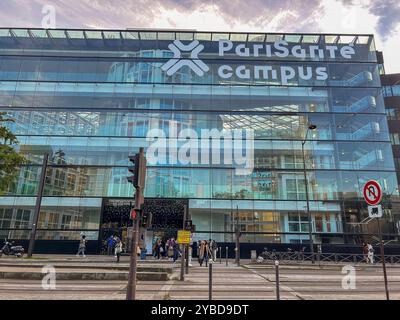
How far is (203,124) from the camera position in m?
35.5

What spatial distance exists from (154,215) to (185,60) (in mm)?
19469

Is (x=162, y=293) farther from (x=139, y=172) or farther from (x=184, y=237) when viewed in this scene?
(x=184, y=237)

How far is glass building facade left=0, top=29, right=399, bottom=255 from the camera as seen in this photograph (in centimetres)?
3209

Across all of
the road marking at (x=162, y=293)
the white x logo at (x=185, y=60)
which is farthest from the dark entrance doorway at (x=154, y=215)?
the road marking at (x=162, y=293)

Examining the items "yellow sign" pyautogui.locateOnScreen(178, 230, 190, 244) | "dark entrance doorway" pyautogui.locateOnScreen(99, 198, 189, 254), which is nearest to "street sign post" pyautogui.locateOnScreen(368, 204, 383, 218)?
"yellow sign" pyautogui.locateOnScreen(178, 230, 190, 244)

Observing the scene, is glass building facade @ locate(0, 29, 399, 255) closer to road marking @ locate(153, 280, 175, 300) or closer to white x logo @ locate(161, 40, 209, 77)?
white x logo @ locate(161, 40, 209, 77)

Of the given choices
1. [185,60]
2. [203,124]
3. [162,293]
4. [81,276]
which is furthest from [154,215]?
Result: [162,293]

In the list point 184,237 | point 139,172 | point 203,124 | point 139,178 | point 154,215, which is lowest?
point 184,237

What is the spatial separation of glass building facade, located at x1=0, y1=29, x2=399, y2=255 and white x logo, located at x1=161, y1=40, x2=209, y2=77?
10.0 inches

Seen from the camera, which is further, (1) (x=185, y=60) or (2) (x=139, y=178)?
(1) (x=185, y=60)

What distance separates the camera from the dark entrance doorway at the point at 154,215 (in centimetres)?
3181

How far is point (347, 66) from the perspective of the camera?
38.2 meters
